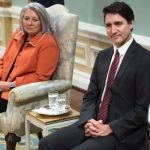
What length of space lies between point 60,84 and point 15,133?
45cm

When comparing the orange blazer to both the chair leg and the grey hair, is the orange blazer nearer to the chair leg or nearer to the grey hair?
the grey hair

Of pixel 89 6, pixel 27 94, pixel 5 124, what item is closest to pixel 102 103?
pixel 27 94

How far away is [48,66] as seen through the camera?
268 centimetres

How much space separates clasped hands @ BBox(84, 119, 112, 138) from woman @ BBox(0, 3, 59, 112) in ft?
2.39

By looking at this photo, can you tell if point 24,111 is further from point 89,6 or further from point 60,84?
point 89,6

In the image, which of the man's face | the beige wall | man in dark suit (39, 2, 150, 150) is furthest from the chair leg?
the beige wall

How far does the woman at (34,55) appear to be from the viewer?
2688 mm

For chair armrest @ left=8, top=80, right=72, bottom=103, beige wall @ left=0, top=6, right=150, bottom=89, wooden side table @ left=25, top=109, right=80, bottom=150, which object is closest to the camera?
wooden side table @ left=25, top=109, right=80, bottom=150

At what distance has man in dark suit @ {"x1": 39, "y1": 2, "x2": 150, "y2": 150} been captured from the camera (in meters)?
1.97

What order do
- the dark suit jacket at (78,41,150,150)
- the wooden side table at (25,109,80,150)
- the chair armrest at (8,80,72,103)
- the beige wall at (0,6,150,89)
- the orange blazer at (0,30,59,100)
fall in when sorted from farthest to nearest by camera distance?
1. the beige wall at (0,6,150,89)
2. the orange blazer at (0,30,59,100)
3. the chair armrest at (8,80,72,103)
4. the wooden side table at (25,109,80,150)
5. the dark suit jacket at (78,41,150,150)

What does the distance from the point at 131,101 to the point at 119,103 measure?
0.06 meters

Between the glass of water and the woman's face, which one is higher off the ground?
the woman's face


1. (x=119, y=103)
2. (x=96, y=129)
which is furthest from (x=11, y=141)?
(x=119, y=103)

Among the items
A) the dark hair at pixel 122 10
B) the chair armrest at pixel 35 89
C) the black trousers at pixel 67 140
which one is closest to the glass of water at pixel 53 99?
the chair armrest at pixel 35 89
